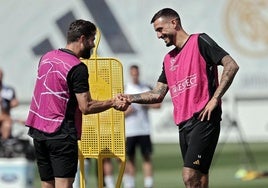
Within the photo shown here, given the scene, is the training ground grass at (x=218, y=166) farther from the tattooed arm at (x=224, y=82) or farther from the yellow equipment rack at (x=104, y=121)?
the tattooed arm at (x=224, y=82)

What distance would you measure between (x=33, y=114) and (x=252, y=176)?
9.76 metres

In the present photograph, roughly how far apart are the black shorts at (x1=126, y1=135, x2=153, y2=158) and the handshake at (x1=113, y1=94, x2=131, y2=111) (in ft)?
24.1

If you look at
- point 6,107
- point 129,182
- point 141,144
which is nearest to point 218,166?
point 141,144

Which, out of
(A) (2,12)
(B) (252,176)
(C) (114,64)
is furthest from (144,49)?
(C) (114,64)

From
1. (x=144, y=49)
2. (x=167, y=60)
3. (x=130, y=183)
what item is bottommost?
(x=130, y=183)

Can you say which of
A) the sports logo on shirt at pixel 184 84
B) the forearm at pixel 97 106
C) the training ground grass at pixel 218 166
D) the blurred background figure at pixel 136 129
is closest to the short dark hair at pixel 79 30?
the forearm at pixel 97 106

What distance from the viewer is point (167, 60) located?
38.7 feet

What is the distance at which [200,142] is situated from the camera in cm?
1147

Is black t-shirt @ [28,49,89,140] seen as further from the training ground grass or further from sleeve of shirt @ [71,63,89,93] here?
the training ground grass

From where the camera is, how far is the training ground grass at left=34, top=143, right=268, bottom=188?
19.4 metres

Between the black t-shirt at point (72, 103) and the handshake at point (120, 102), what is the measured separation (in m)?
0.57

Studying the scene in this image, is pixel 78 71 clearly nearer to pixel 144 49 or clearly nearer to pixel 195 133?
pixel 195 133

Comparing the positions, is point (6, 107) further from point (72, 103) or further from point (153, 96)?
point (72, 103)

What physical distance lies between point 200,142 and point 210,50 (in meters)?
0.97
